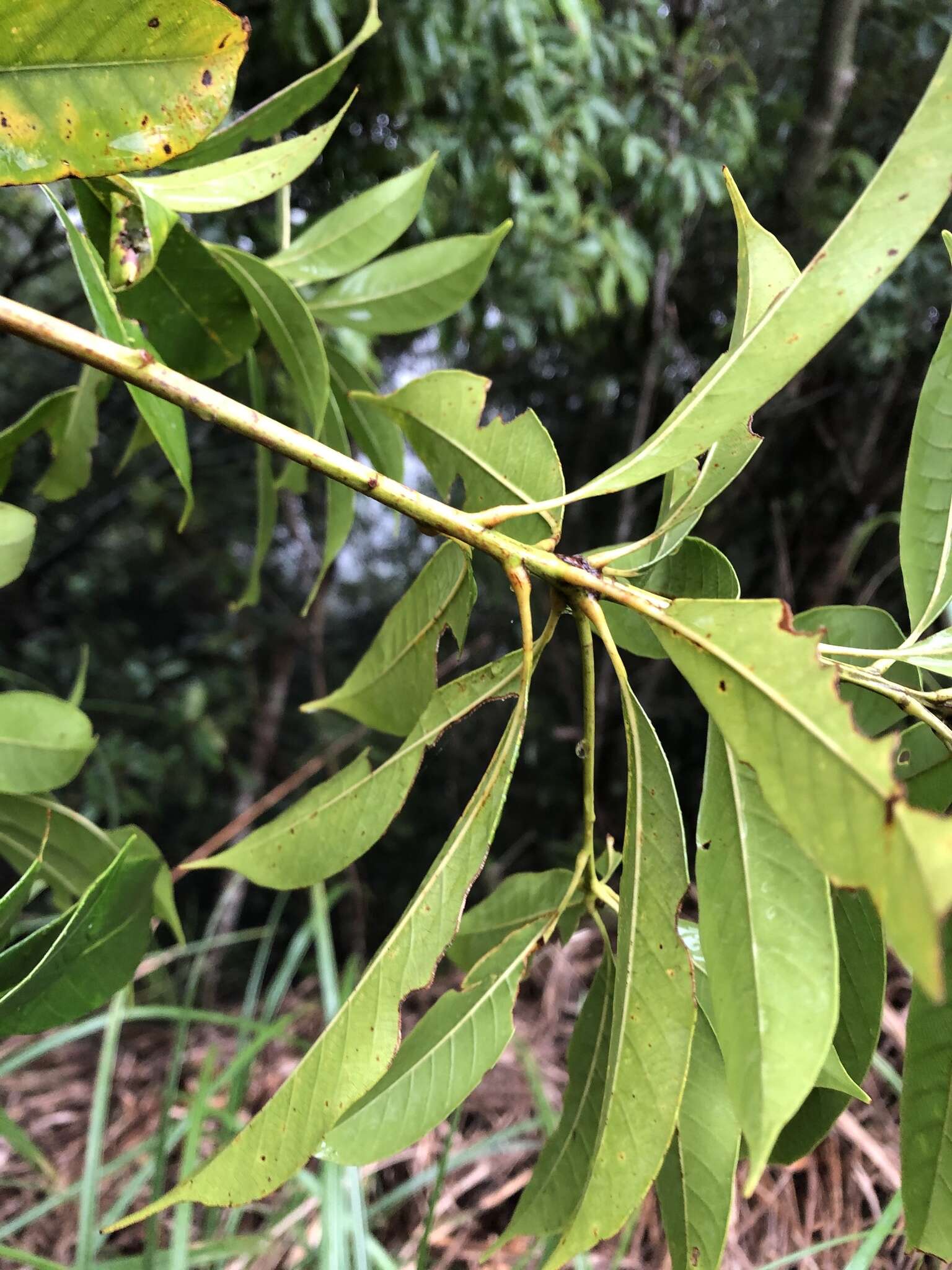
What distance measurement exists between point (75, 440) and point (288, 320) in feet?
0.45

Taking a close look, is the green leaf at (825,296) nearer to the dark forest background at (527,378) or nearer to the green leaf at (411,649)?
the green leaf at (411,649)

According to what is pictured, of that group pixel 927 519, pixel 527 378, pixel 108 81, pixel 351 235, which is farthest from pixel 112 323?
pixel 527 378

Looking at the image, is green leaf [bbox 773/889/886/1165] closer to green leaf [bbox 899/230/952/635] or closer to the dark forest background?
green leaf [bbox 899/230/952/635]

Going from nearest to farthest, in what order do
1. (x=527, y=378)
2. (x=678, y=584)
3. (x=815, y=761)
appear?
(x=815, y=761) < (x=678, y=584) < (x=527, y=378)

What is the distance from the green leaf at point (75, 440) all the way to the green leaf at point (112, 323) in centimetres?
11

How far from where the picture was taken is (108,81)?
194 millimetres

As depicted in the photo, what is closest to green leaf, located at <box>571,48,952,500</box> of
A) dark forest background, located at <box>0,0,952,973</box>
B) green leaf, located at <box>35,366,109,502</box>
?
green leaf, located at <box>35,366,109,502</box>

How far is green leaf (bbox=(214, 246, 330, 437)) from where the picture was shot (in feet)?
0.97

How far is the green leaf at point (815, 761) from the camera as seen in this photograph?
0.37 ft

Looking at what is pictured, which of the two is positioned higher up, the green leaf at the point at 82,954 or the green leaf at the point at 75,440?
the green leaf at the point at 75,440

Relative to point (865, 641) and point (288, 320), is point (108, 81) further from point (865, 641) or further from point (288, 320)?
point (865, 641)

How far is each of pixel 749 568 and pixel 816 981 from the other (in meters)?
1.30

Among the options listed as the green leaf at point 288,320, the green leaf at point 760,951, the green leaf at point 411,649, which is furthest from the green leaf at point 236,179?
the green leaf at point 760,951

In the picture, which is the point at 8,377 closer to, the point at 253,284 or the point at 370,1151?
the point at 253,284
